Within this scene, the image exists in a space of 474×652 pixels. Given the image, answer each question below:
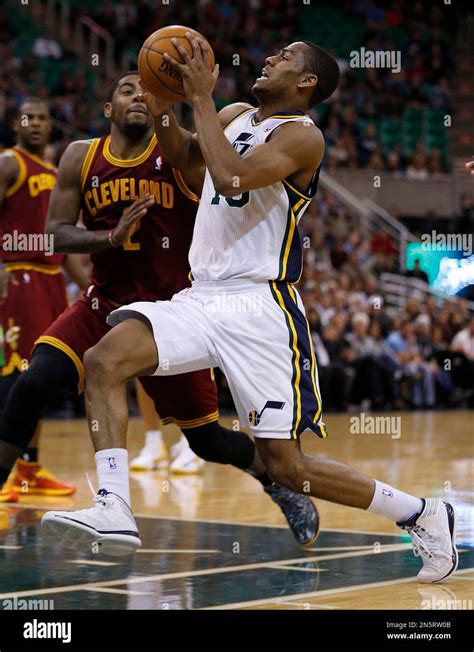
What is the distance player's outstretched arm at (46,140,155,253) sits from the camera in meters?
5.79

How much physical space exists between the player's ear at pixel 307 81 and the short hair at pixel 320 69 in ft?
0.06

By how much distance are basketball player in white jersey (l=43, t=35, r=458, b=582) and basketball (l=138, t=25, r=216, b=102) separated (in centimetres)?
8

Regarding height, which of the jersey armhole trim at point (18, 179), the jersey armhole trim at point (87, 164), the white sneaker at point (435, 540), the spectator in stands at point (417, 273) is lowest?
the white sneaker at point (435, 540)

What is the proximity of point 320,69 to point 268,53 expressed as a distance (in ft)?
57.7

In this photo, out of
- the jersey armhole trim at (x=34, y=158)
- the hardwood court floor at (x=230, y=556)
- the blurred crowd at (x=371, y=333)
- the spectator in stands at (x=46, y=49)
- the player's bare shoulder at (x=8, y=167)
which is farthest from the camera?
the spectator in stands at (x=46, y=49)

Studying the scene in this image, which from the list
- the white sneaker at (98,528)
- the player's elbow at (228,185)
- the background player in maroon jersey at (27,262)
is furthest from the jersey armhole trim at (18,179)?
the white sneaker at (98,528)

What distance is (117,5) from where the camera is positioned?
2183 centimetres

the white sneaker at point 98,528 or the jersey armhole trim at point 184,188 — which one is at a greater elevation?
the jersey armhole trim at point 184,188

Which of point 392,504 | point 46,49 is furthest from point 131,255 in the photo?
point 46,49

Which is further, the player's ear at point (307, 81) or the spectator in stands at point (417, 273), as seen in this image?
the spectator in stands at point (417, 273)

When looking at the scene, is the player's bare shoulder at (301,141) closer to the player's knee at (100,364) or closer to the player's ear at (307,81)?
the player's ear at (307,81)

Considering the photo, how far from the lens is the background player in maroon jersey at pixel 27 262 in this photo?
764 cm

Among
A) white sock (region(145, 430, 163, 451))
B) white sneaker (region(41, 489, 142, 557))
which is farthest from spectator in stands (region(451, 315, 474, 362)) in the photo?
white sneaker (region(41, 489, 142, 557))

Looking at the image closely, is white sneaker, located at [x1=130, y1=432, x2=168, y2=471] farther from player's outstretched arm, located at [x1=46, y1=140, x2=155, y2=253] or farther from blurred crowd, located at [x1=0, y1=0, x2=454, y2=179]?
blurred crowd, located at [x1=0, y1=0, x2=454, y2=179]
